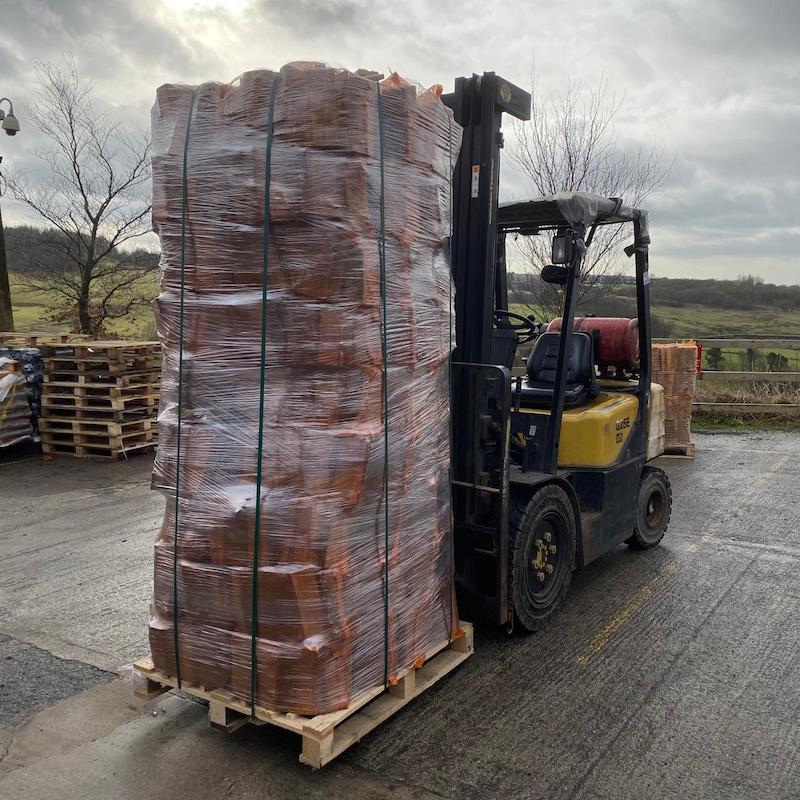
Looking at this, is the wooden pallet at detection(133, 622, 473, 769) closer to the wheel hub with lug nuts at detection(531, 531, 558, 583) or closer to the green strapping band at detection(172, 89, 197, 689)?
the green strapping band at detection(172, 89, 197, 689)

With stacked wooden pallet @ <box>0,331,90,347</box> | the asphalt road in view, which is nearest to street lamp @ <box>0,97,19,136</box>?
stacked wooden pallet @ <box>0,331,90,347</box>

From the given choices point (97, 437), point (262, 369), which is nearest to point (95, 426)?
point (97, 437)

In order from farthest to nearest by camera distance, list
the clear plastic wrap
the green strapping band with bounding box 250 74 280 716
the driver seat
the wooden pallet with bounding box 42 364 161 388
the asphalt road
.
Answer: the wooden pallet with bounding box 42 364 161 388 → the clear plastic wrap → the driver seat → the asphalt road → the green strapping band with bounding box 250 74 280 716

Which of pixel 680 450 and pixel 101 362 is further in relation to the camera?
pixel 680 450

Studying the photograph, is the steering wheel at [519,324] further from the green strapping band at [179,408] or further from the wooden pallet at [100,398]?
the wooden pallet at [100,398]

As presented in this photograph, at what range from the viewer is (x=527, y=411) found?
5215mm

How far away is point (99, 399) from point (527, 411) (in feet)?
26.0

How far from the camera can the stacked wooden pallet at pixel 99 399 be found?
34.8 feet

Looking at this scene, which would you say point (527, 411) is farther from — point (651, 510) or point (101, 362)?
point (101, 362)

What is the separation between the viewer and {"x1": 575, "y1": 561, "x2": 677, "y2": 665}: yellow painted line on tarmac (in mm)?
4543

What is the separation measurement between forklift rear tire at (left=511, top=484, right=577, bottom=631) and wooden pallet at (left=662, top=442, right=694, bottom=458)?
21.8 ft

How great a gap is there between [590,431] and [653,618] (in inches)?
53.2

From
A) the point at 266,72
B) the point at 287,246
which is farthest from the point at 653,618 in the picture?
the point at 266,72

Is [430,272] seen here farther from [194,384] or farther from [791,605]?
[791,605]
